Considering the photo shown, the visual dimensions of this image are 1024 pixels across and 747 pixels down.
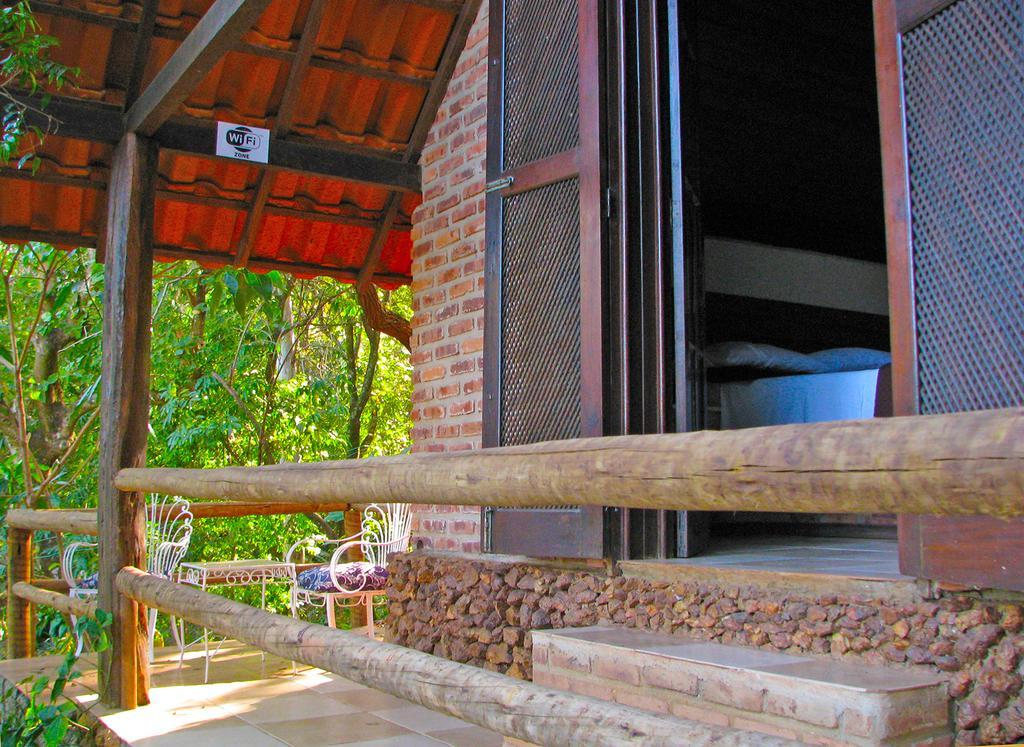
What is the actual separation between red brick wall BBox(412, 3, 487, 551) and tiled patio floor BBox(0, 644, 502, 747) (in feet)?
2.54

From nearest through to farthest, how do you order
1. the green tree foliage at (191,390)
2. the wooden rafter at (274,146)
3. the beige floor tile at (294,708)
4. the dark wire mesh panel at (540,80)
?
the dark wire mesh panel at (540,80) < the beige floor tile at (294,708) < the wooden rafter at (274,146) < the green tree foliage at (191,390)

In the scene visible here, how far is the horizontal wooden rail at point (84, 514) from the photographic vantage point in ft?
15.9

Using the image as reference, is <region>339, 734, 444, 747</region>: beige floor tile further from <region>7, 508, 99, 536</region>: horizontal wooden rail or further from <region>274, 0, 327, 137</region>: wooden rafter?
<region>274, 0, 327, 137</region>: wooden rafter

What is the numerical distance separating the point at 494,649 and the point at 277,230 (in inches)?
131

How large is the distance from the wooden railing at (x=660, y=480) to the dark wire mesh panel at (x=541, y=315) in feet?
3.23

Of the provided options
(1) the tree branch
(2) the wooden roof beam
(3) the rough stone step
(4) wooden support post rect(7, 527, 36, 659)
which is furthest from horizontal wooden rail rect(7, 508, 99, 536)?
(3) the rough stone step

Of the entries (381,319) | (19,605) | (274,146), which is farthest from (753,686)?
(381,319)

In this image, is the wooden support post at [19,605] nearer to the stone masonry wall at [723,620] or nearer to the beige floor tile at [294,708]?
the beige floor tile at [294,708]

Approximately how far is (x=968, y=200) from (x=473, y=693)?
144 centimetres

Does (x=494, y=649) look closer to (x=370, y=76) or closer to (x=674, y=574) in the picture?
(x=674, y=574)

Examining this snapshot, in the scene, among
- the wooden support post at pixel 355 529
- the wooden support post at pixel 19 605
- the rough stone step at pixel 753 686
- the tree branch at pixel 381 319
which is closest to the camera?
the rough stone step at pixel 753 686

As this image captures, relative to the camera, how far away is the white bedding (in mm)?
3979

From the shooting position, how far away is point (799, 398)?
13.9 ft

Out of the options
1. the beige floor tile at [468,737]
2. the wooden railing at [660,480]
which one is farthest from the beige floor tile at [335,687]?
the wooden railing at [660,480]
